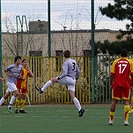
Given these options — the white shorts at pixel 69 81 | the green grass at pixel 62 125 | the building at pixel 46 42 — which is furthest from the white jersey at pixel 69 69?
the building at pixel 46 42

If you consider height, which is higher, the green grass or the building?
the building

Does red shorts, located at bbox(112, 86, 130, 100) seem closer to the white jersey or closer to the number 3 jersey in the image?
the number 3 jersey

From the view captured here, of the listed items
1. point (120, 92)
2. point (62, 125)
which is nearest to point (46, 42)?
point (62, 125)

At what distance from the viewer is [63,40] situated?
3170cm

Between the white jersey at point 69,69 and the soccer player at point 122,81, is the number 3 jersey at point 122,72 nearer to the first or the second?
the soccer player at point 122,81

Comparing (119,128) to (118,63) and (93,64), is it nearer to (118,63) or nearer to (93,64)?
(118,63)

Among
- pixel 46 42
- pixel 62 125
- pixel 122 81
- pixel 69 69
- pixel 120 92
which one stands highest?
pixel 46 42

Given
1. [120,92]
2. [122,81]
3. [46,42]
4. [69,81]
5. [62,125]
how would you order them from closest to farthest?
[122,81], [120,92], [62,125], [69,81], [46,42]

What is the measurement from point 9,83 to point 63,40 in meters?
9.14

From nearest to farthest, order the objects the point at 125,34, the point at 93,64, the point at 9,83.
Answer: the point at 9,83, the point at 93,64, the point at 125,34

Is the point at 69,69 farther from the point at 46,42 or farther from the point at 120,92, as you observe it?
the point at 46,42

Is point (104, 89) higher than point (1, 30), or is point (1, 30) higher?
point (1, 30)

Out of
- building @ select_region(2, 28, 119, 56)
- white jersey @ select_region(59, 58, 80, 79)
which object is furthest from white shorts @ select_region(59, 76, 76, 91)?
building @ select_region(2, 28, 119, 56)

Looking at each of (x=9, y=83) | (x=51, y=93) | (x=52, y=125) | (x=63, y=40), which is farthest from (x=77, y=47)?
(x=52, y=125)
